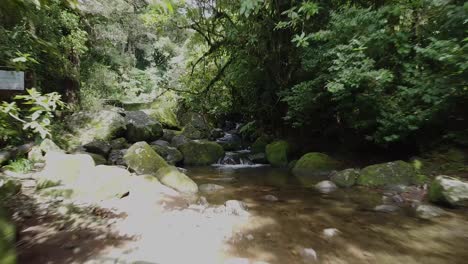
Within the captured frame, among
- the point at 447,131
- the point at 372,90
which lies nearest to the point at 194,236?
the point at 372,90

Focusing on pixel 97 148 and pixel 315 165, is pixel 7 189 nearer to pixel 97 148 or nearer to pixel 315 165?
pixel 97 148

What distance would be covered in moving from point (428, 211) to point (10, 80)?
233 inches

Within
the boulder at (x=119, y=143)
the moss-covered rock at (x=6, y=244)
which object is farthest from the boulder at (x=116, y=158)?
the moss-covered rock at (x=6, y=244)

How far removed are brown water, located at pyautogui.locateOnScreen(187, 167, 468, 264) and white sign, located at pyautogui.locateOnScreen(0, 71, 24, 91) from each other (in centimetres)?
329

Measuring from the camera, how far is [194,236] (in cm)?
356

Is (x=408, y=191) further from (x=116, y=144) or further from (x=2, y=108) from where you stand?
(x=116, y=144)

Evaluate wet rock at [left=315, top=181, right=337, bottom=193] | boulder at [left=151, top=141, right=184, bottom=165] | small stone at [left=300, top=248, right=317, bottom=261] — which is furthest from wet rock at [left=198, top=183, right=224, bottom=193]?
boulder at [left=151, top=141, right=184, bottom=165]

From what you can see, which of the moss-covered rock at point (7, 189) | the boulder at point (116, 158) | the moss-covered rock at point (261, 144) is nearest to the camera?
the moss-covered rock at point (7, 189)

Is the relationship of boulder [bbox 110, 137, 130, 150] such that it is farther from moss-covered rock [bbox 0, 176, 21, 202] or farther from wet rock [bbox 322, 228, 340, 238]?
wet rock [bbox 322, 228, 340, 238]

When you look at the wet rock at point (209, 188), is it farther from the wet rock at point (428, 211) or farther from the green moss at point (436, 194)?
the green moss at point (436, 194)

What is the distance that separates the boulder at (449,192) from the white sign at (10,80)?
6129 mm

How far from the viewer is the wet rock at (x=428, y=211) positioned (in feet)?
13.4

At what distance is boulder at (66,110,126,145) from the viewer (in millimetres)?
9234

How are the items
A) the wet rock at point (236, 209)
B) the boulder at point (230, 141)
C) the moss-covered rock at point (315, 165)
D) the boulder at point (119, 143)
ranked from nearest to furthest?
the wet rock at point (236, 209) < the moss-covered rock at point (315, 165) < the boulder at point (119, 143) < the boulder at point (230, 141)
